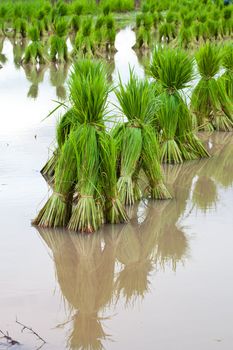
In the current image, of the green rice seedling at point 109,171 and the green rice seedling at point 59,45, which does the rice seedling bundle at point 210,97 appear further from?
the green rice seedling at point 59,45

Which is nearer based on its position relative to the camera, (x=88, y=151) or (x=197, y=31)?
(x=88, y=151)

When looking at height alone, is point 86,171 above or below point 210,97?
above

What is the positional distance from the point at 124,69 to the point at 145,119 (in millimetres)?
8203

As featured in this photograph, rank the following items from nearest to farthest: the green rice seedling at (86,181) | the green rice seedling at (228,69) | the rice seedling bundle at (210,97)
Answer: the green rice seedling at (86,181), the rice seedling bundle at (210,97), the green rice seedling at (228,69)

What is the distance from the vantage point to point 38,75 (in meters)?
14.3

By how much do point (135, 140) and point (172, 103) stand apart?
1433mm

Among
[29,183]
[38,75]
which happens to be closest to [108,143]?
[29,183]

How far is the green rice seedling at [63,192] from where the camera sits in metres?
6.01

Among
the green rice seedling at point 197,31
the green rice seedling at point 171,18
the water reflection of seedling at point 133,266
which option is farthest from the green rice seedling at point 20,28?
the water reflection of seedling at point 133,266

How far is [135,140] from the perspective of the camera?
6422 millimetres

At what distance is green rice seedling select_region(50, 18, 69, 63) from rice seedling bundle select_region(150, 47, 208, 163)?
7.44 m

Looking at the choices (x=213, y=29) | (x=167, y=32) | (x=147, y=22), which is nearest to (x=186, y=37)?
(x=213, y=29)

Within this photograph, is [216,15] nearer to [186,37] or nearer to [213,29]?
[213,29]

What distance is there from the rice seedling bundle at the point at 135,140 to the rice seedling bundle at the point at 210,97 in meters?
2.25
